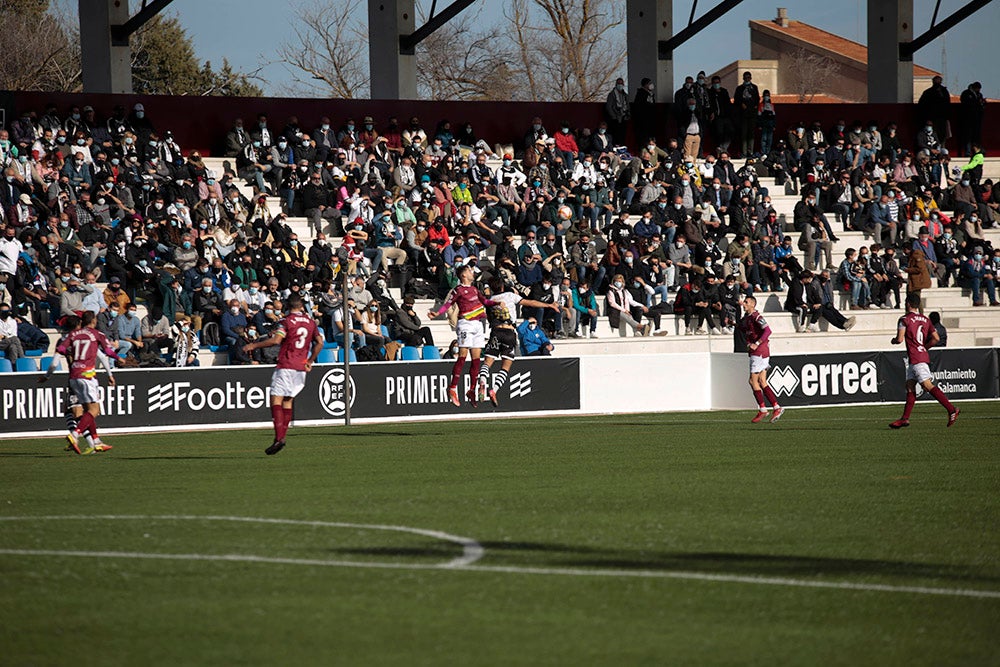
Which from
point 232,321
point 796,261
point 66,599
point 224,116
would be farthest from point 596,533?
point 224,116

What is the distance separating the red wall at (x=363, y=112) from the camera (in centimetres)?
3375

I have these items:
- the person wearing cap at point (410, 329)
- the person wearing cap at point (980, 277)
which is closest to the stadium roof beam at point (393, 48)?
the person wearing cap at point (410, 329)

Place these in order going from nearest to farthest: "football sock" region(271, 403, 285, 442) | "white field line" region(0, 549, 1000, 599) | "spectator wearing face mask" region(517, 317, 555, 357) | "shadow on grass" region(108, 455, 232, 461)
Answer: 1. "white field line" region(0, 549, 1000, 599)
2. "football sock" region(271, 403, 285, 442)
3. "shadow on grass" region(108, 455, 232, 461)
4. "spectator wearing face mask" region(517, 317, 555, 357)

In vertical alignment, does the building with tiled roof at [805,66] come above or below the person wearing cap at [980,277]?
above

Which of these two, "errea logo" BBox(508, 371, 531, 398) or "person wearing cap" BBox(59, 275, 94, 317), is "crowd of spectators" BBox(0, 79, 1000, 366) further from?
"errea logo" BBox(508, 371, 531, 398)

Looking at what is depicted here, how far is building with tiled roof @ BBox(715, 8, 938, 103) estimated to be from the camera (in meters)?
90.7

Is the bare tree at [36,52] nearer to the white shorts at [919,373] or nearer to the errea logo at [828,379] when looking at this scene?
the errea logo at [828,379]

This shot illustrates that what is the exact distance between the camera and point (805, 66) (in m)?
91.8

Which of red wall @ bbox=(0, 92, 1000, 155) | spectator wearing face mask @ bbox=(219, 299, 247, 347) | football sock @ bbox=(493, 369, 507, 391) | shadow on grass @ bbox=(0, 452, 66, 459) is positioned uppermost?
red wall @ bbox=(0, 92, 1000, 155)

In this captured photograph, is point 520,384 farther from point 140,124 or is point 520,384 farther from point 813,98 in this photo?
point 813,98

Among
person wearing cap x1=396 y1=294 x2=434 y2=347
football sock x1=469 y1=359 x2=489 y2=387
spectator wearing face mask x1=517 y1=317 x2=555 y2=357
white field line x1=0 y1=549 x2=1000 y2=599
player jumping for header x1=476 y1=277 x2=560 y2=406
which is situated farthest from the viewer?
spectator wearing face mask x1=517 y1=317 x2=555 y2=357

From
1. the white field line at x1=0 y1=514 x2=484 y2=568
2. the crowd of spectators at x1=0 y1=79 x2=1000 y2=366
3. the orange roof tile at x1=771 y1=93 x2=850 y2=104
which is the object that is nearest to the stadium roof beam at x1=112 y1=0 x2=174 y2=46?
the crowd of spectators at x1=0 y1=79 x2=1000 y2=366

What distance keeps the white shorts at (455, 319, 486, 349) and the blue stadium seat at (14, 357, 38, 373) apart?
7.77 meters

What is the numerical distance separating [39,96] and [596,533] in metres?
26.5
